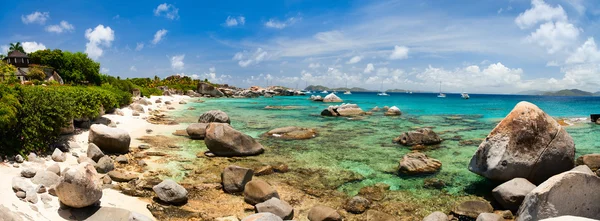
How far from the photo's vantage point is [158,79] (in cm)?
9650

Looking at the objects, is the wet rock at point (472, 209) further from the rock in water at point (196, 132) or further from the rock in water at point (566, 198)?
the rock in water at point (196, 132)

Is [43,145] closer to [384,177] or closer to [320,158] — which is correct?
[320,158]

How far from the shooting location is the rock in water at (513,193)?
29.5ft

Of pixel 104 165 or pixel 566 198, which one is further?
pixel 104 165

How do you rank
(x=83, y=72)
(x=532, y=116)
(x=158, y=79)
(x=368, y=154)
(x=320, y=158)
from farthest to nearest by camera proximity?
(x=158, y=79) < (x=83, y=72) < (x=368, y=154) < (x=320, y=158) < (x=532, y=116)

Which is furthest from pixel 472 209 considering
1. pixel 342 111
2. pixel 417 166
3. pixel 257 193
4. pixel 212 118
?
pixel 342 111

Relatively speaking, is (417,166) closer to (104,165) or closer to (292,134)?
(292,134)

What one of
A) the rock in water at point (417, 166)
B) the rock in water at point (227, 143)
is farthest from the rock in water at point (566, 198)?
the rock in water at point (227, 143)

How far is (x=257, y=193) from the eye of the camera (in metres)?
9.38

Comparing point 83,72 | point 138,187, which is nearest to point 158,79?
point 83,72

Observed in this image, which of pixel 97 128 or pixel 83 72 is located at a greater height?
pixel 83 72

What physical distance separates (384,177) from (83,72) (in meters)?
58.8

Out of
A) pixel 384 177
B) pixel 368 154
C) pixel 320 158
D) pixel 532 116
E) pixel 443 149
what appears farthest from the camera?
pixel 443 149

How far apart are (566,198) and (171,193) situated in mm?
9887
